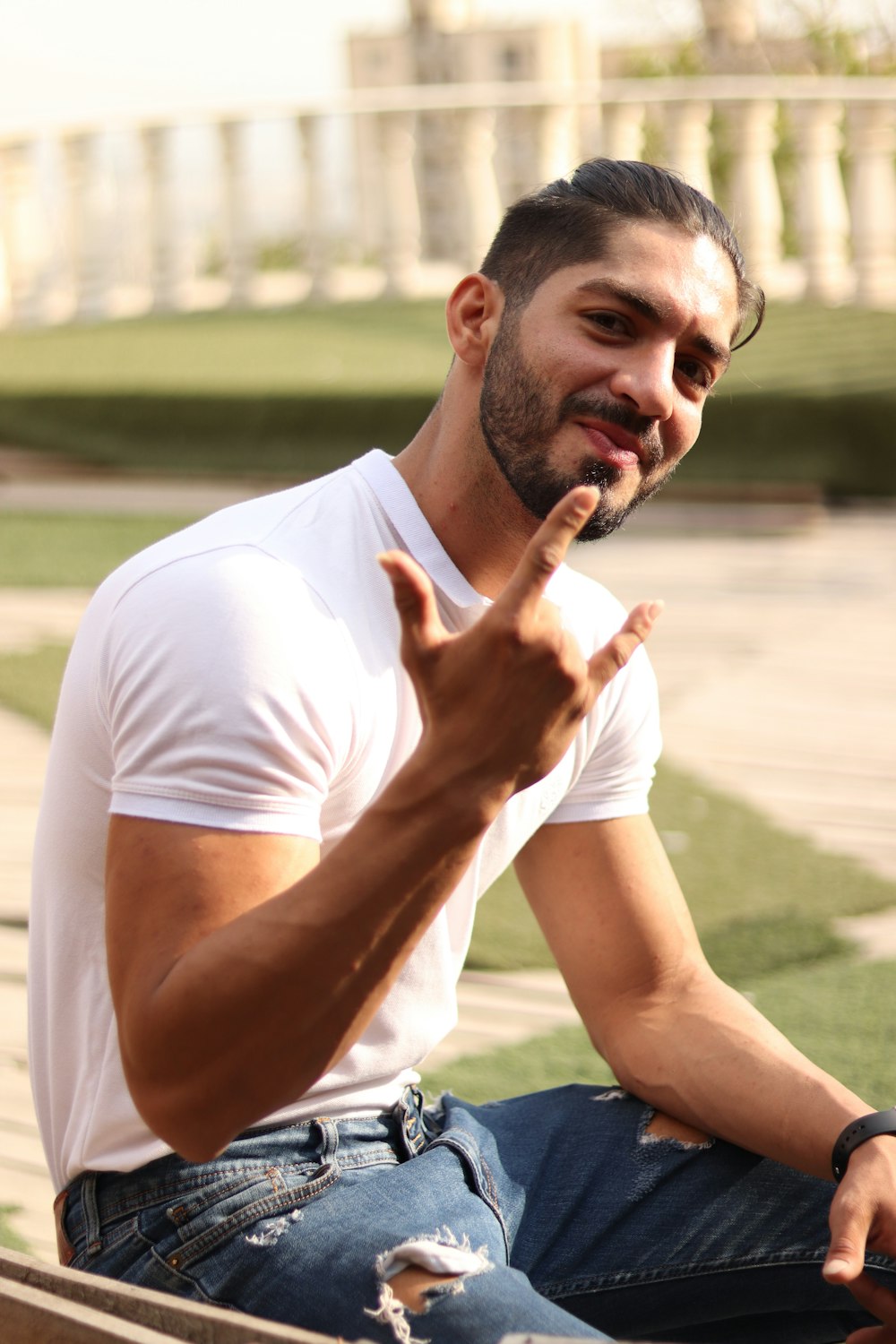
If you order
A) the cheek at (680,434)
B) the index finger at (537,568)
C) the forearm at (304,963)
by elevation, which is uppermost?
the index finger at (537,568)

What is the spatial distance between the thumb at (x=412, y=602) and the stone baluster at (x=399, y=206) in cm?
1010

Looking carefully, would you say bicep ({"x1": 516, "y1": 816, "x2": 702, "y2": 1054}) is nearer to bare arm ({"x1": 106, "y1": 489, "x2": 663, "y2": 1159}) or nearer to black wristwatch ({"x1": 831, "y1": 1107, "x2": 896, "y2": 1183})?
black wristwatch ({"x1": 831, "y1": 1107, "x2": 896, "y2": 1183})

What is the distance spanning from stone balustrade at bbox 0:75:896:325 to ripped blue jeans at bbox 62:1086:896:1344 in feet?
27.5

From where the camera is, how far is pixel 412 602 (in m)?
1.30

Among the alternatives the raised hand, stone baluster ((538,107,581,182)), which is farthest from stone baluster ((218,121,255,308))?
the raised hand

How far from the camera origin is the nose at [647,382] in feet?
5.69

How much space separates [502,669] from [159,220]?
10721 millimetres

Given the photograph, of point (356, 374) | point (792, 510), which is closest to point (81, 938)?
point (792, 510)

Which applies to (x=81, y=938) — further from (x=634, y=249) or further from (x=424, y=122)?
(x=424, y=122)

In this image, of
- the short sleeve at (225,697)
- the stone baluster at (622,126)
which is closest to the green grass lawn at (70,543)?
the stone baluster at (622,126)

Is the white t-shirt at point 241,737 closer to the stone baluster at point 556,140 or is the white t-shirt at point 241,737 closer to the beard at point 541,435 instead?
the beard at point 541,435

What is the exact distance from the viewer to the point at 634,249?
5.85 ft

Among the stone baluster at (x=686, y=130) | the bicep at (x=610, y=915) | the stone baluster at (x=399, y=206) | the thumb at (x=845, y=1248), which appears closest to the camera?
the thumb at (x=845, y=1248)

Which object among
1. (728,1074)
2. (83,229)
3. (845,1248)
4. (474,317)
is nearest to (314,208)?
(83,229)
